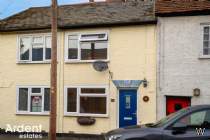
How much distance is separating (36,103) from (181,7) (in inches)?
337

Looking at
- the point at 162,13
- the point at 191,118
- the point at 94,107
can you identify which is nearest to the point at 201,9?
the point at 162,13

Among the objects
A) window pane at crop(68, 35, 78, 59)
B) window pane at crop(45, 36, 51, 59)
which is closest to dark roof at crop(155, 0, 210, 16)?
window pane at crop(68, 35, 78, 59)

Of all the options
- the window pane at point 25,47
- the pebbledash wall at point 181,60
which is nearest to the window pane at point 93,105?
the pebbledash wall at point 181,60

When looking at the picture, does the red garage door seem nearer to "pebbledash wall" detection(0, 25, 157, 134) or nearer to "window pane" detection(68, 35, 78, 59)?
"pebbledash wall" detection(0, 25, 157, 134)

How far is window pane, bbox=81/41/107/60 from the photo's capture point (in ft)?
74.0

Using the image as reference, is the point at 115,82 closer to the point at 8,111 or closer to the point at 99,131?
the point at 99,131

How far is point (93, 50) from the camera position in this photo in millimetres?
22766

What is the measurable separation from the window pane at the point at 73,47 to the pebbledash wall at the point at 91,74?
339 millimetres

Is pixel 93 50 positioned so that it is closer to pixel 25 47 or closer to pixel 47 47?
pixel 47 47

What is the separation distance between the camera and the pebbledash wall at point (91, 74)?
21.5 m

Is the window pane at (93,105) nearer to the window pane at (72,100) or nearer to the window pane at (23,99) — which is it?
the window pane at (72,100)

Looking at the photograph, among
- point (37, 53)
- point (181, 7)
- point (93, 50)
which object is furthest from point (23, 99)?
point (181, 7)

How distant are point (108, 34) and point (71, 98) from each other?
3562mm

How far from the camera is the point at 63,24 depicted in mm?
23172
